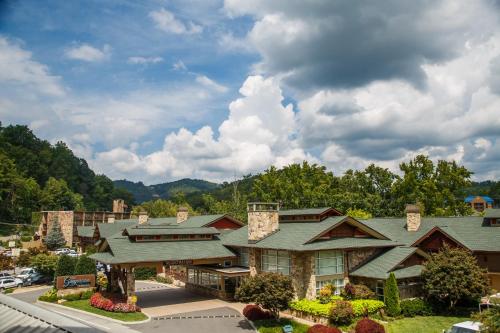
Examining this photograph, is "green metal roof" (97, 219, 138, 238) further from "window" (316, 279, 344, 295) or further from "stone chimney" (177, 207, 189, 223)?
"window" (316, 279, 344, 295)

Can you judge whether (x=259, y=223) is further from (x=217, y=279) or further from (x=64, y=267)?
(x=64, y=267)

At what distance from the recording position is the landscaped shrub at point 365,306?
28.3 m

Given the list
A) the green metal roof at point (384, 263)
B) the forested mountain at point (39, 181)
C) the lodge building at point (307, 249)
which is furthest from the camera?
the forested mountain at point (39, 181)

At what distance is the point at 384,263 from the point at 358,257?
248cm

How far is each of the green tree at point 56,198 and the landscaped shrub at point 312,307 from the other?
100828 millimetres

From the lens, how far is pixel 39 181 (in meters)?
150

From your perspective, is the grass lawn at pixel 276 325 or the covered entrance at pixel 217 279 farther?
the covered entrance at pixel 217 279

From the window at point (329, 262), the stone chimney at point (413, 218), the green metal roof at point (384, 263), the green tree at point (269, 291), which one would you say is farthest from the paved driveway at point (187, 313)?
the stone chimney at point (413, 218)

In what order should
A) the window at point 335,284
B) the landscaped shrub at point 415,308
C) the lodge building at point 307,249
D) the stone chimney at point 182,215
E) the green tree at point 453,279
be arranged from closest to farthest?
the green tree at point 453,279 → the landscaped shrub at point 415,308 → the window at point 335,284 → the lodge building at point 307,249 → the stone chimney at point 182,215

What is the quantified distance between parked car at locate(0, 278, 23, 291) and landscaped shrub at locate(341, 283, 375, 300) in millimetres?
35705

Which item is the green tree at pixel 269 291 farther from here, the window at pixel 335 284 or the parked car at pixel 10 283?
the parked car at pixel 10 283

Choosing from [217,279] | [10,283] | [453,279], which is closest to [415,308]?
[453,279]

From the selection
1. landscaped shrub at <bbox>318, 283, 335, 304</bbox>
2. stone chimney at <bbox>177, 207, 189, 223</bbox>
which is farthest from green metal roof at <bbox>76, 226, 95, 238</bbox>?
landscaped shrub at <bbox>318, 283, 335, 304</bbox>

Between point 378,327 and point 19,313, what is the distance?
1907 centimetres
